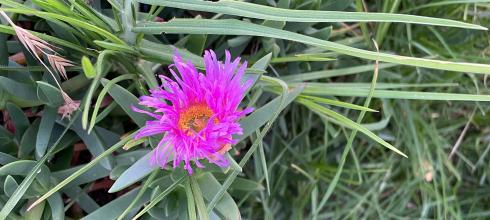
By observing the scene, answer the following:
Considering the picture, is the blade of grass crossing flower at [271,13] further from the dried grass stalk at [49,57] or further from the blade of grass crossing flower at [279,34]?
the dried grass stalk at [49,57]


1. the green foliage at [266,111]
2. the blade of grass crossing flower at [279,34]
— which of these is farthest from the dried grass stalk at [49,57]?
the blade of grass crossing flower at [279,34]

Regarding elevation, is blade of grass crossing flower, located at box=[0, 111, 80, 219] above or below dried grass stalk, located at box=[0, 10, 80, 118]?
below

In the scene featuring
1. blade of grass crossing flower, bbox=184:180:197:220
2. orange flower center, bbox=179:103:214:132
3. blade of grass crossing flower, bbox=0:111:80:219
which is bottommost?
blade of grass crossing flower, bbox=184:180:197:220

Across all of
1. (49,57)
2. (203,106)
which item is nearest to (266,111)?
(203,106)

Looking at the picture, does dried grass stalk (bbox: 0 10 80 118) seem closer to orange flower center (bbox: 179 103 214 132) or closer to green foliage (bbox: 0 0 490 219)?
green foliage (bbox: 0 0 490 219)

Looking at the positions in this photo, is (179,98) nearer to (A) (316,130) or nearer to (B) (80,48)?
(B) (80,48)

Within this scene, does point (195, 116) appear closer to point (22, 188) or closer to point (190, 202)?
point (190, 202)

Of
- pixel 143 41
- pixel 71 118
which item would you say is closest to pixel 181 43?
pixel 143 41

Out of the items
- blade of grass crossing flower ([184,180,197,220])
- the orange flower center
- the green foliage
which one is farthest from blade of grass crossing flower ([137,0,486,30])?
blade of grass crossing flower ([184,180,197,220])
